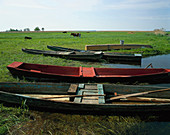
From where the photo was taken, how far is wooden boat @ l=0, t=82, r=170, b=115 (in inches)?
209

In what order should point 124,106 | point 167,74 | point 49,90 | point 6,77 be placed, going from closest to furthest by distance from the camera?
1. point 124,106
2. point 49,90
3. point 167,74
4. point 6,77

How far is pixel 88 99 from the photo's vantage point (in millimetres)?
5922

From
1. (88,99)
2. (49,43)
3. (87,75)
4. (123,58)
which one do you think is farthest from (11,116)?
(49,43)

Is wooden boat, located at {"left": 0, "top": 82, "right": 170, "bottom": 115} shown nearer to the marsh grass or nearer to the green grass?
the marsh grass

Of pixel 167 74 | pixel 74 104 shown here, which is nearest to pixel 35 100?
pixel 74 104

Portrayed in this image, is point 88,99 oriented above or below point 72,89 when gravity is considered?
below

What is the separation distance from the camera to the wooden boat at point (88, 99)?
531cm

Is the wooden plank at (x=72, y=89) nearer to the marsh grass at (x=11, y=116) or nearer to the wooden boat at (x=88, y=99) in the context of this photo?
the wooden boat at (x=88, y=99)

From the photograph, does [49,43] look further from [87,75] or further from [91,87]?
[91,87]

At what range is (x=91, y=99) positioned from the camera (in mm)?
5934

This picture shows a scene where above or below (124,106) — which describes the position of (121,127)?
below

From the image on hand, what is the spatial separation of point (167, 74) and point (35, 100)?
25.6 feet

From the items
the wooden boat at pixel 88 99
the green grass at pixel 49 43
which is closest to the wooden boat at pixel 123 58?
the green grass at pixel 49 43

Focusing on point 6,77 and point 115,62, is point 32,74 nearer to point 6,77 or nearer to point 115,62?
point 6,77
